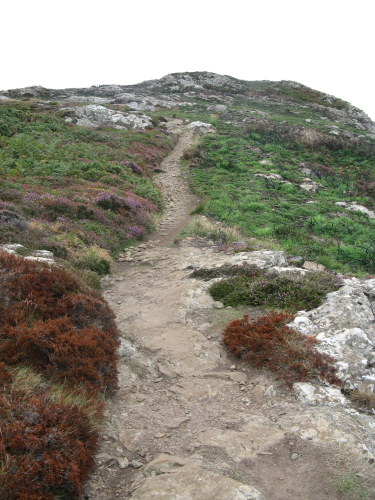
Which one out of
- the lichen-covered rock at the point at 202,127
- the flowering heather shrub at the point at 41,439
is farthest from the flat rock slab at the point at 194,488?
the lichen-covered rock at the point at 202,127

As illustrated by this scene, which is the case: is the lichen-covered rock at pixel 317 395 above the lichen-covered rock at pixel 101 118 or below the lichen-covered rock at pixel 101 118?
below

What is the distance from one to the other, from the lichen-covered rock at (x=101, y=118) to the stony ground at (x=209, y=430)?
2945 centimetres

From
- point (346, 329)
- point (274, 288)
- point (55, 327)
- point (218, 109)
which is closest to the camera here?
point (55, 327)

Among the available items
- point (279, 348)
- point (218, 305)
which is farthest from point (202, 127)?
point (279, 348)

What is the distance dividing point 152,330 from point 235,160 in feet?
70.3

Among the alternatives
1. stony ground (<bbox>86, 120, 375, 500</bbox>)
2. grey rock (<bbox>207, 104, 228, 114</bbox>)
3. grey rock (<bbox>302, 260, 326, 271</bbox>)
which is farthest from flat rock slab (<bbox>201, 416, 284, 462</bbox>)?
grey rock (<bbox>207, 104, 228, 114</bbox>)

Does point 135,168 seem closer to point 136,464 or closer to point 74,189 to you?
point 74,189

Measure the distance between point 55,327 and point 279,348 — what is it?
3869mm

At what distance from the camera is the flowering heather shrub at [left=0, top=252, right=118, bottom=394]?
4.28m

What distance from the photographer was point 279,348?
18.5ft

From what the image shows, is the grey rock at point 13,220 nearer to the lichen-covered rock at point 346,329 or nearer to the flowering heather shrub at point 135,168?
the lichen-covered rock at point 346,329

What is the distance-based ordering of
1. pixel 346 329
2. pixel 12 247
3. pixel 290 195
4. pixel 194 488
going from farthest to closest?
1. pixel 290 195
2. pixel 12 247
3. pixel 346 329
4. pixel 194 488

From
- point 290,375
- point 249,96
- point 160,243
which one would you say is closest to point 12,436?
point 290,375

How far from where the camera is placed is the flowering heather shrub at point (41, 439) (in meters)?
2.74
